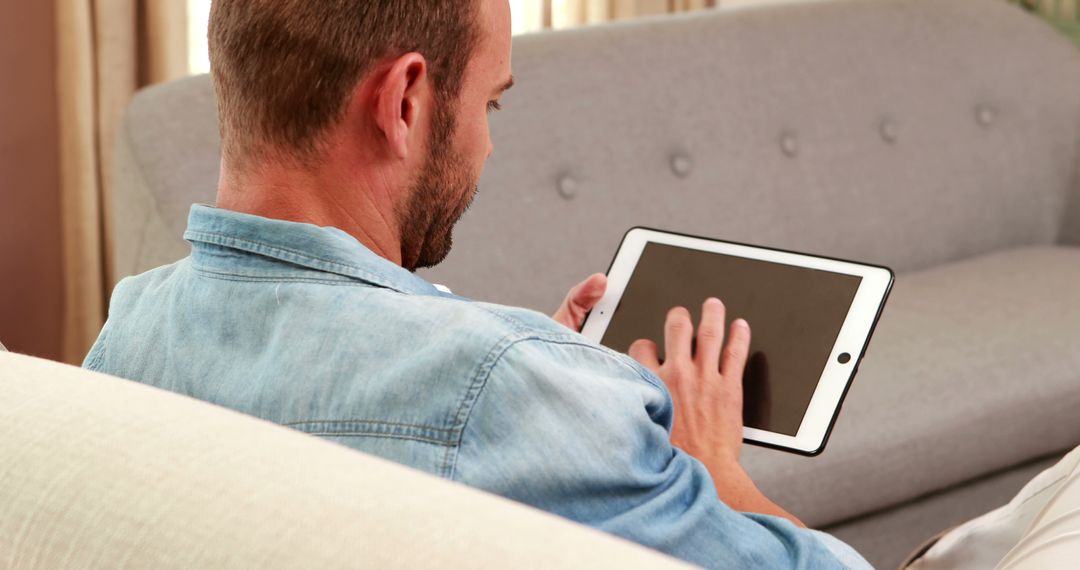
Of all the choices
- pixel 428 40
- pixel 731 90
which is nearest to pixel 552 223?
pixel 731 90

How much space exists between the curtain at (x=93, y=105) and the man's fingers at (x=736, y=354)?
154 centimetres

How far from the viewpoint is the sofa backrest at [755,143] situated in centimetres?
185

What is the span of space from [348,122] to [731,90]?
1388mm

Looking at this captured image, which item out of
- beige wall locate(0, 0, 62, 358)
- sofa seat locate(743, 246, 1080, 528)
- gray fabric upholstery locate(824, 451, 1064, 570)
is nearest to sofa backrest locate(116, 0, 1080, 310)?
sofa seat locate(743, 246, 1080, 528)

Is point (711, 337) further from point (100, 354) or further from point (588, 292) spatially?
point (100, 354)

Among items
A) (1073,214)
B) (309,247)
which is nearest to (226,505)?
(309,247)

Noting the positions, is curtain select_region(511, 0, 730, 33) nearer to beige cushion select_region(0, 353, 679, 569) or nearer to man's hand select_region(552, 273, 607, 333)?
man's hand select_region(552, 273, 607, 333)

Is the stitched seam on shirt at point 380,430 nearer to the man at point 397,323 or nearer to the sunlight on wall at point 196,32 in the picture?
the man at point 397,323

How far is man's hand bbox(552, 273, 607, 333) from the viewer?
4.16ft

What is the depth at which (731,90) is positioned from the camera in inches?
84.5

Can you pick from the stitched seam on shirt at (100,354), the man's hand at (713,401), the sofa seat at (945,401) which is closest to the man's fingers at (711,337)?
the man's hand at (713,401)

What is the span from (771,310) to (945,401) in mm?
659

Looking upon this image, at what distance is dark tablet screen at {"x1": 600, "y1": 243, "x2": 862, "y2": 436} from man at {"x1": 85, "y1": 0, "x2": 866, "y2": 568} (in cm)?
12

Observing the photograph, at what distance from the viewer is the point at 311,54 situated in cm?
84
